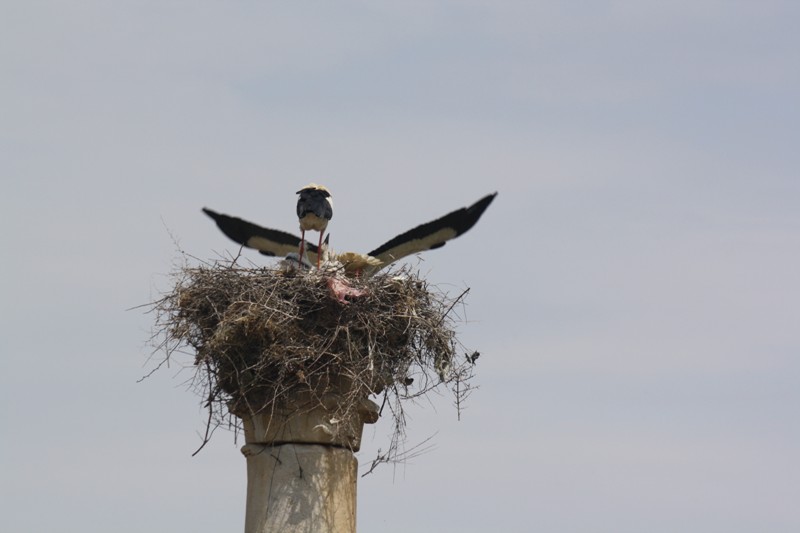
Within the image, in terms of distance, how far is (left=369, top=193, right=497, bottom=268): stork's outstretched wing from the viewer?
11438 millimetres

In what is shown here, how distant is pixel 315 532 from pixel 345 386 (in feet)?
3.56

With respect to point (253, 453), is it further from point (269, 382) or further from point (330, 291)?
point (330, 291)

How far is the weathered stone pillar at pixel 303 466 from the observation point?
31.4 ft

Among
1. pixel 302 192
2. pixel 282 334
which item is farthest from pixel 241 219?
pixel 282 334

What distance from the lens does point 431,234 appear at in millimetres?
11500

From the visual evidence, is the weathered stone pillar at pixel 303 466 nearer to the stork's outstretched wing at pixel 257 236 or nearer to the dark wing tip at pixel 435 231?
the dark wing tip at pixel 435 231

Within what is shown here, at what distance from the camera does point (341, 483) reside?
9.78 metres

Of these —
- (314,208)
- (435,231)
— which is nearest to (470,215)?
(435,231)

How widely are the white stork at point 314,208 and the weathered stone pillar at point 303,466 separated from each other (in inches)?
74.3

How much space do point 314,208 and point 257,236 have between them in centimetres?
98

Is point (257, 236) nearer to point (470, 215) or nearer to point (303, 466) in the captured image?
point (470, 215)

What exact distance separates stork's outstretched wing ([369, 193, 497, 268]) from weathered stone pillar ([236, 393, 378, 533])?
70.9 inches

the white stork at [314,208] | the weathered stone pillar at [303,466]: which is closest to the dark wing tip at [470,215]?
the white stork at [314,208]

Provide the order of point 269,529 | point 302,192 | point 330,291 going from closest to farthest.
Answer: point 269,529 → point 330,291 → point 302,192
